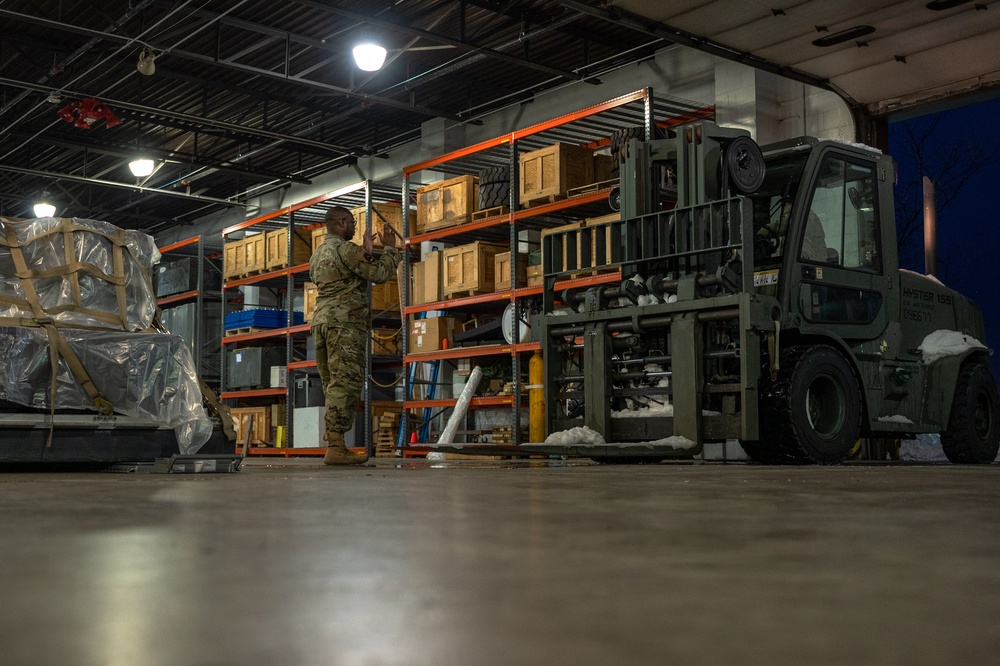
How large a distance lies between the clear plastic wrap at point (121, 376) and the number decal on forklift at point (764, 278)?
4.24 m

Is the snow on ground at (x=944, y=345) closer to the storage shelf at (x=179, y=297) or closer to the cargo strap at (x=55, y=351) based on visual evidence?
the cargo strap at (x=55, y=351)

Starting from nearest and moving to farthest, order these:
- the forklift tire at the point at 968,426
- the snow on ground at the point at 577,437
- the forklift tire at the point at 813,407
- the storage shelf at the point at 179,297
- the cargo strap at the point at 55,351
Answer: the cargo strap at the point at 55,351, the forklift tire at the point at 813,407, the snow on ground at the point at 577,437, the forklift tire at the point at 968,426, the storage shelf at the point at 179,297

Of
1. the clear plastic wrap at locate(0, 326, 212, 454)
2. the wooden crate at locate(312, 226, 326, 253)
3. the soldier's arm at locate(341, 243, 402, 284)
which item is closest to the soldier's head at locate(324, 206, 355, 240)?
the soldier's arm at locate(341, 243, 402, 284)

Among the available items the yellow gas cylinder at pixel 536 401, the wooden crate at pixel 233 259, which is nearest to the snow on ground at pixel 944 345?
the yellow gas cylinder at pixel 536 401

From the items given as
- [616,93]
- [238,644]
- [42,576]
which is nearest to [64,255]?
[42,576]

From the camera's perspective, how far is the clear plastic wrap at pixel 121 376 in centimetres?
702

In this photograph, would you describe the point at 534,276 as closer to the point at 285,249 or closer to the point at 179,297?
the point at 285,249

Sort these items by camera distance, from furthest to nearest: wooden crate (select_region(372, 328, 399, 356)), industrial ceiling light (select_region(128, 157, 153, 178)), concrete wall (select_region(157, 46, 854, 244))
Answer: industrial ceiling light (select_region(128, 157, 153, 178))
wooden crate (select_region(372, 328, 399, 356))
concrete wall (select_region(157, 46, 854, 244))

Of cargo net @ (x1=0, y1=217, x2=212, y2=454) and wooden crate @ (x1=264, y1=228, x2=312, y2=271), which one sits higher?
wooden crate @ (x1=264, y1=228, x2=312, y2=271)

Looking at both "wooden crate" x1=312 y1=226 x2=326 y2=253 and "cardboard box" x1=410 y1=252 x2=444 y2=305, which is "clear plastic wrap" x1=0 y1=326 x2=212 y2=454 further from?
"wooden crate" x1=312 y1=226 x2=326 y2=253

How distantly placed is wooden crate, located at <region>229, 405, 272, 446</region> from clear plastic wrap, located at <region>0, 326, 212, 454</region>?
10417 millimetres

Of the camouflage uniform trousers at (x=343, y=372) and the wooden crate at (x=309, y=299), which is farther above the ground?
the wooden crate at (x=309, y=299)

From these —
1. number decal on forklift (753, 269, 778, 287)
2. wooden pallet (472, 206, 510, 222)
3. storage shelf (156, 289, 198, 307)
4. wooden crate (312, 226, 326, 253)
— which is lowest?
number decal on forklift (753, 269, 778, 287)

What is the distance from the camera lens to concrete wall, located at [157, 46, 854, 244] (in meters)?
13.5
